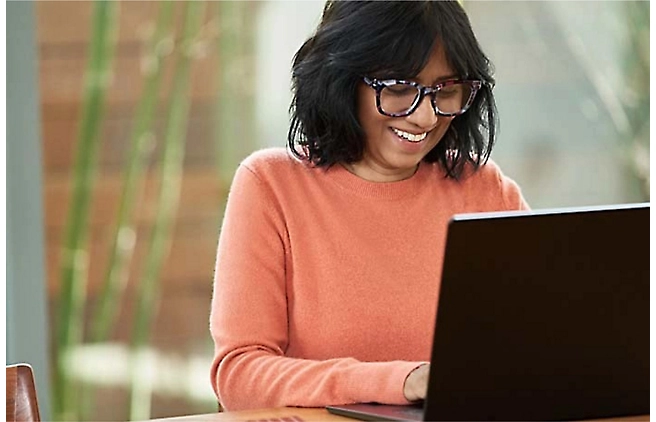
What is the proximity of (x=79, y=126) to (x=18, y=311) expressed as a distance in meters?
0.46

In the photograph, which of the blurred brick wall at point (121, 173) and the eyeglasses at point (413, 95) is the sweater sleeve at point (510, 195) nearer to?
the eyeglasses at point (413, 95)

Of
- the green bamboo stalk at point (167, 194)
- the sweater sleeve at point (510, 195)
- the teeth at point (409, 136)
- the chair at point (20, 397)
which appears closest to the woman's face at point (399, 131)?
the teeth at point (409, 136)

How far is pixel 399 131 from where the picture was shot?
6.17 ft

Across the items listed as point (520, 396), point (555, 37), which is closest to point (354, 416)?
point (520, 396)

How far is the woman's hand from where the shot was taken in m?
1.55

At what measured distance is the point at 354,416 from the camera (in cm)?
155

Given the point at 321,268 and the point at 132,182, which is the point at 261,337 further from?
the point at 132,182

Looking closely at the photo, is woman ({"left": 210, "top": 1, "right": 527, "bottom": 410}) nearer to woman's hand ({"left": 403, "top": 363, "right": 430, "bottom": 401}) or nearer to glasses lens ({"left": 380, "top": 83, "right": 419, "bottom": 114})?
glasses lens ({"left": 380, "top": 83, "right": 419, "bottom": 114})

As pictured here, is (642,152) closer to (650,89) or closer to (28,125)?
(650,89)

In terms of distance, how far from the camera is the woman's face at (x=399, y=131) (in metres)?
1.84

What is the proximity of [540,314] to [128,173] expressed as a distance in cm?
175

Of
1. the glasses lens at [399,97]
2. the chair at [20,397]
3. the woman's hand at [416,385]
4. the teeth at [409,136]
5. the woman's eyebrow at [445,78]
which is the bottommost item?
the chair at [20,397]

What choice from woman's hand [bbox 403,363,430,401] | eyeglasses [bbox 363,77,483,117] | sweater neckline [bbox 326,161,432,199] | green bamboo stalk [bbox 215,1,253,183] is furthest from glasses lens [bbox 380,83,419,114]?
green bamboo stalk [bbox 215,1,253,183]

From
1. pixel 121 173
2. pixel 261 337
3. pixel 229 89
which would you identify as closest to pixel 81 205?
pixel 121 173
